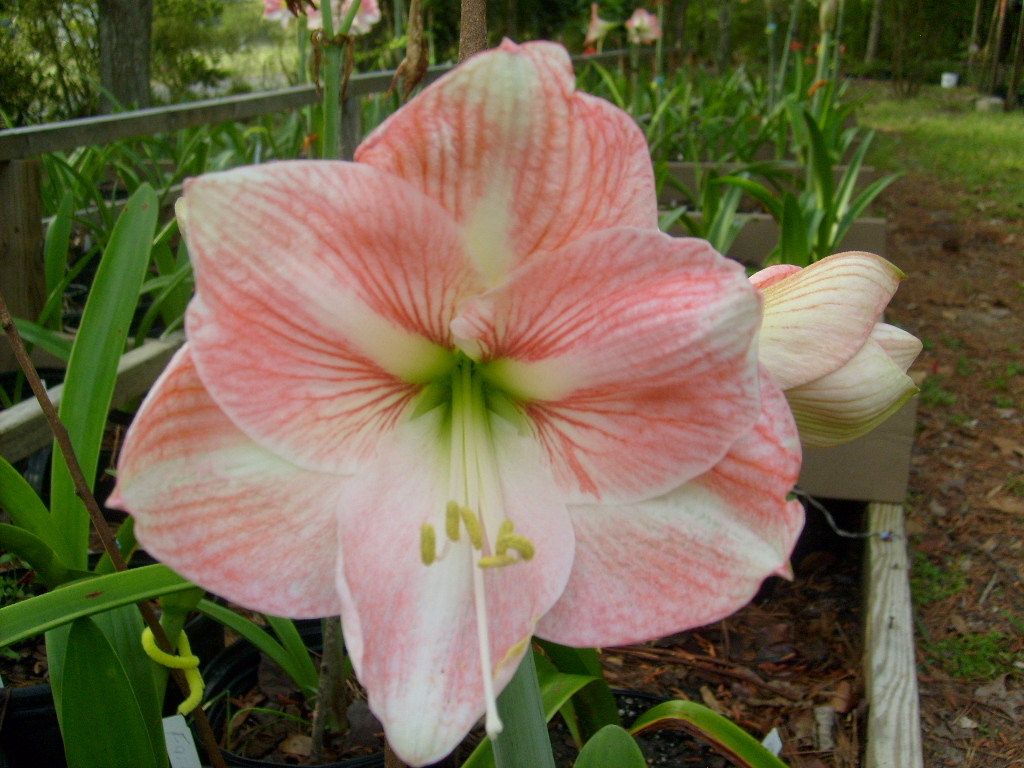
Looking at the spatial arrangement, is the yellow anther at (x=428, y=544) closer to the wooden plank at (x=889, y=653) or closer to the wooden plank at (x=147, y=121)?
the wooden plank at (x=889, y=653)

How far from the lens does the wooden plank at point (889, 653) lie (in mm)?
1327

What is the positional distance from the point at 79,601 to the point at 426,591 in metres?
0.37

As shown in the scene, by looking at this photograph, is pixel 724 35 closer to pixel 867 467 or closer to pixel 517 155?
pixel 867 467

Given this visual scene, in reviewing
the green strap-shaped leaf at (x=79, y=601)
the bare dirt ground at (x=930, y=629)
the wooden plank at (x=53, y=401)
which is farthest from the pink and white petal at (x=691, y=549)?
the wooden plank at (x=53, y=401)

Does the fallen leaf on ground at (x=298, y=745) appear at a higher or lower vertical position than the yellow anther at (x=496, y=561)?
lower

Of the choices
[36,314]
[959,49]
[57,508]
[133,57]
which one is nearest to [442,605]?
[57,508]

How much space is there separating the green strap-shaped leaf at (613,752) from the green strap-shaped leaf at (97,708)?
1.29 feet

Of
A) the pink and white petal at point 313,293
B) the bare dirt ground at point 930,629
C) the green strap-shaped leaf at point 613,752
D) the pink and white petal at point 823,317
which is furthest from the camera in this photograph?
the bare dirt ground at point 930,629

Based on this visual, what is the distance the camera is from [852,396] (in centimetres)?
58

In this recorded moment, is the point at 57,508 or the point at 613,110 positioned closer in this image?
the point at 613,110

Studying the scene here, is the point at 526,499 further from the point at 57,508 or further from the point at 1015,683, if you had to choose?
the point at 1015,683

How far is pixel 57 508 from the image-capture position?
3.52 ft

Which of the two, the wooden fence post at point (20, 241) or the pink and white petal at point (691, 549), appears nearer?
the pink and white petal at point (691, 549)

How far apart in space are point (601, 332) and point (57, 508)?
844mm
